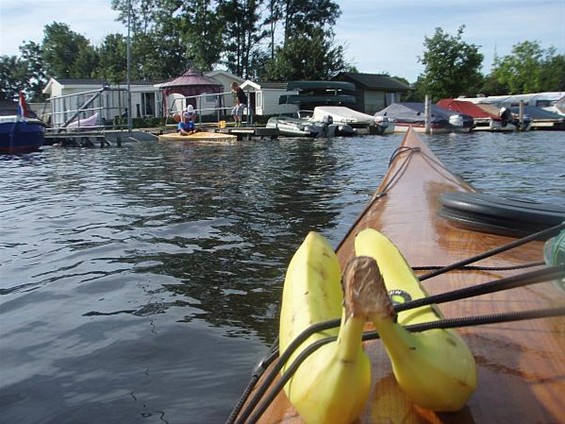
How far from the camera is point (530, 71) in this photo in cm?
5828

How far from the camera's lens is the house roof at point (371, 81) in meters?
43.6

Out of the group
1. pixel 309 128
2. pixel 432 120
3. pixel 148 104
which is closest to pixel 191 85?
pixel 148 104

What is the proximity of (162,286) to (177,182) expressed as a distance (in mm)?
→ 5689

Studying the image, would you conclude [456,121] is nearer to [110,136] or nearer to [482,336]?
[110,136]

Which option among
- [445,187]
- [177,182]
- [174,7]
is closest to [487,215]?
[445,187]

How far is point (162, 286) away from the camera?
410cm

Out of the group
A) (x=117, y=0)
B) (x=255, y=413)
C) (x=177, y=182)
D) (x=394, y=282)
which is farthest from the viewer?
(x=117, y=0)

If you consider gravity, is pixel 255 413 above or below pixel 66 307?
above

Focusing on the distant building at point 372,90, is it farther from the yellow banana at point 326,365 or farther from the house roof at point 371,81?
the yellow banana at point 326,365

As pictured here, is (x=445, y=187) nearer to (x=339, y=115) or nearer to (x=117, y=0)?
(x=339, y=115)

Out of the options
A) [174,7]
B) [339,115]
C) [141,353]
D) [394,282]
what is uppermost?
[174,7]

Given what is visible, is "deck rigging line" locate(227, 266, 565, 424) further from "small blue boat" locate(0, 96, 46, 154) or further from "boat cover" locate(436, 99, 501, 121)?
"boat cover" locate(436, 99, 501, 121)

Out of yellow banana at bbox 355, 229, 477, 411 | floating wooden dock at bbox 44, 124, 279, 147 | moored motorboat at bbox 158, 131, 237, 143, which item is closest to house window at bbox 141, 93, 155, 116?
floating wooden dock at bbox 44, 124, 279, 147

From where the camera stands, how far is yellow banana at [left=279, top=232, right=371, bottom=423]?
1069 mm
